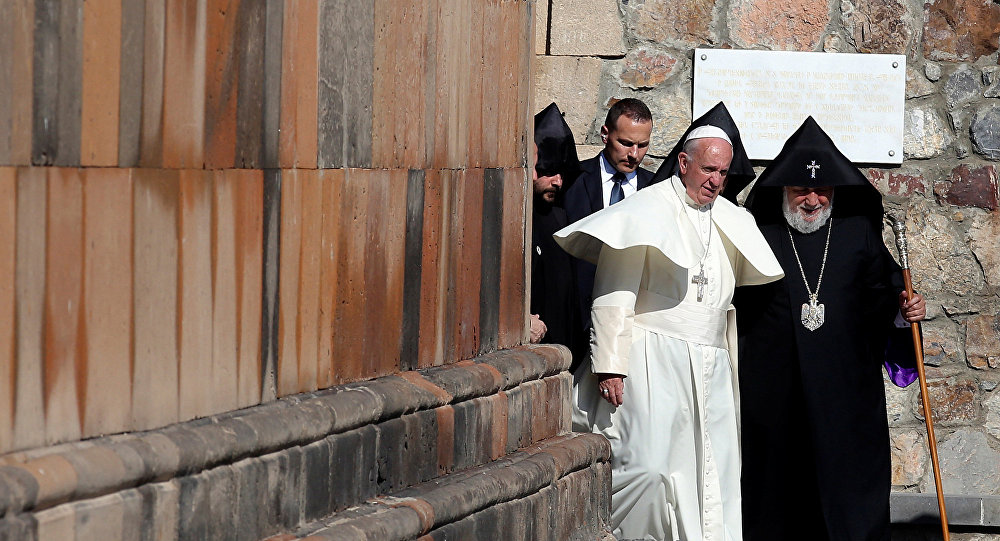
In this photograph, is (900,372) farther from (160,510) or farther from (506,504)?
(160,510)

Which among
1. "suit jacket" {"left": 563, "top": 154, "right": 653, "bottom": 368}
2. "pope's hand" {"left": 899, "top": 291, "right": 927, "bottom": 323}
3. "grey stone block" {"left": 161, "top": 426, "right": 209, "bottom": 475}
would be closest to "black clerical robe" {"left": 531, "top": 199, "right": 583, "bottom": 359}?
"suit jacket" {"left": 563, "top": 154, "right": 653, "bottom": 368}

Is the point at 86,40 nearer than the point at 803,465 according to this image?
Yes

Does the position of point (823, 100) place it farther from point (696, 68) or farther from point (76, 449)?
point (76, 449)

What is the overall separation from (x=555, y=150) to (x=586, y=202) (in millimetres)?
412

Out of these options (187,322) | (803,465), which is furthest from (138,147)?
(803,465)

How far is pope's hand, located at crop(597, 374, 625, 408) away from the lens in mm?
5121

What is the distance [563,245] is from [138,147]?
280 centimetres

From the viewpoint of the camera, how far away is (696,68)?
262 inches

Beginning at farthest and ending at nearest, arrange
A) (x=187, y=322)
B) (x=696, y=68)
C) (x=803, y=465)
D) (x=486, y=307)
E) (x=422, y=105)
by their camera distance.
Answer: (x=696, y=68), (x=803, y=465), (x=486, y=307), (x=422, y=105), (x=187, y=322)

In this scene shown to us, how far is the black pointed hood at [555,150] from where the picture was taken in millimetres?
5602

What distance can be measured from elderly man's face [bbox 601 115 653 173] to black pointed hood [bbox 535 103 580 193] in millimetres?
277

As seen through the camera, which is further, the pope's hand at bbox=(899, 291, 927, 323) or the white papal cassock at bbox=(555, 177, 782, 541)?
the pope's hand at bbox=(899, 291, 927, 323)

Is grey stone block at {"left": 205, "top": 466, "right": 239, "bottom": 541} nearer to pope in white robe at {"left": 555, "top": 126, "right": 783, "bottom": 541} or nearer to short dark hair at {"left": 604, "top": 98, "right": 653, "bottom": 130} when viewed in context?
pope in white robe at {"left": 555, "top": 126, "right": 783, "bottom": 541}

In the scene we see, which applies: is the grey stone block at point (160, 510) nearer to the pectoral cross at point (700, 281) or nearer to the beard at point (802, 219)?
the pectoral cross at point (700, 281)
